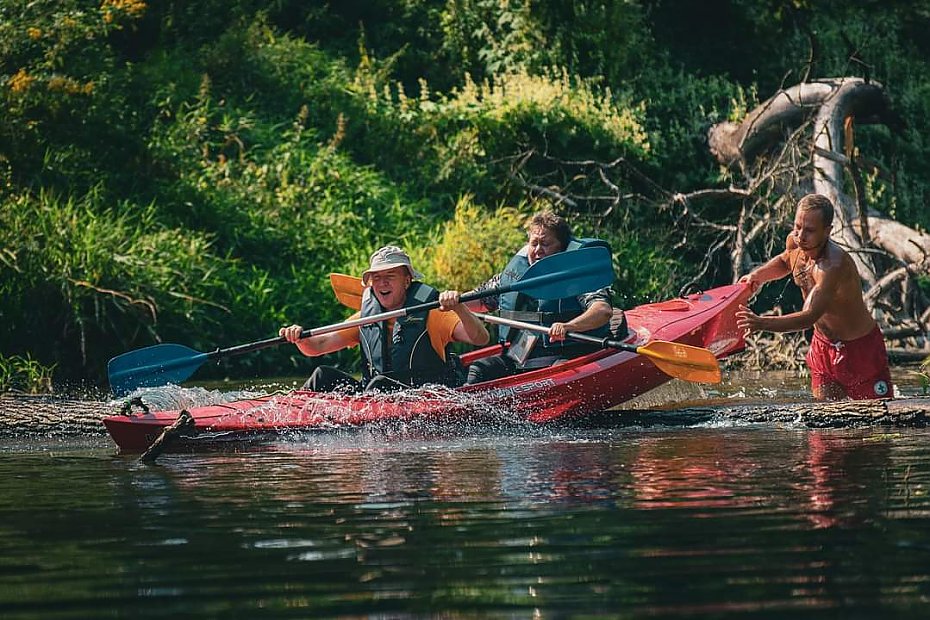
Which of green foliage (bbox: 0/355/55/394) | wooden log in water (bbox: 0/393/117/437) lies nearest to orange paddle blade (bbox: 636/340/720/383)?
wooden log in water (bbox: 0/393/117/437)

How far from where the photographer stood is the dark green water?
364 centimetres

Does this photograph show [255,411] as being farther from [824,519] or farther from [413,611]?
[413,611]

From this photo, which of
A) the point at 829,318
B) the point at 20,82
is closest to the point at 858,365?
the point at 829,318

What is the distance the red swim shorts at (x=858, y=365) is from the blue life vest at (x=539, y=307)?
1.16 m

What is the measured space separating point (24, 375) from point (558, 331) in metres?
4.86

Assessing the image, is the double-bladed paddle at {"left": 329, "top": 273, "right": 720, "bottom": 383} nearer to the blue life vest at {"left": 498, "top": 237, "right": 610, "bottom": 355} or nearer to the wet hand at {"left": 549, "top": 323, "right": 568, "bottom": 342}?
the wet hand at {"left": 549, "top": 323, "right": 568, "bottom": 342}

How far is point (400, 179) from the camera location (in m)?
15.0

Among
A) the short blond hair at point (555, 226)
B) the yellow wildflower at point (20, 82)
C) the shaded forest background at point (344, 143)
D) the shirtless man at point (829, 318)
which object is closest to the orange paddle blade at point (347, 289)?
the short blond hair at point (555, 226)

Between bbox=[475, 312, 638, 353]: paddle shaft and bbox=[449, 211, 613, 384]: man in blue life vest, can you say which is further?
bbox=[449, 211, 613, 384]: man in blue life vest

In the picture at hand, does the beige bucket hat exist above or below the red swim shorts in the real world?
above

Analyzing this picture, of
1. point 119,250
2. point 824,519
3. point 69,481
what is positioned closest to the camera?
point 824,519

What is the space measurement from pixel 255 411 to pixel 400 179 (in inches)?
307

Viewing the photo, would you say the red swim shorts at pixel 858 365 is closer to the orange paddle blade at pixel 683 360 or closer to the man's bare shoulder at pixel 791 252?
the man's bare shoulder at pixel 791 252

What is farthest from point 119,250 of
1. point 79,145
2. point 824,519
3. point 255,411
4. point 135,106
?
point 824,519
